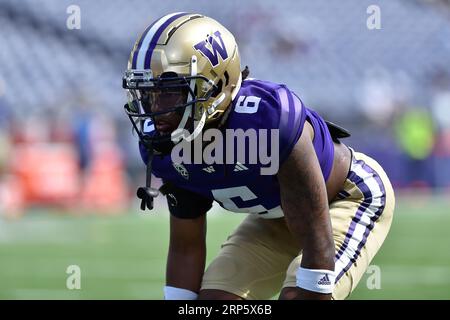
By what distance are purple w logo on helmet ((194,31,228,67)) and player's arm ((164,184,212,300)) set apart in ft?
1.98

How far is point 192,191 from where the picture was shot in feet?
12.0

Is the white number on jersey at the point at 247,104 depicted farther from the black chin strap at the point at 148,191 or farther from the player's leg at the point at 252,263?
the player's leg at the point at 252,263

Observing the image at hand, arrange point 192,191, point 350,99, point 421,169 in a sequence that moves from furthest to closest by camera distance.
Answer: point 350,99 < point 421,169 < point 192,191

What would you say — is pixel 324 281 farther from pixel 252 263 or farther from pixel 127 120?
pixel 127 120

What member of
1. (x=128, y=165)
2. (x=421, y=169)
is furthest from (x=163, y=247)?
(x=421, y=169)

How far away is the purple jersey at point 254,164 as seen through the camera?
10.6ft

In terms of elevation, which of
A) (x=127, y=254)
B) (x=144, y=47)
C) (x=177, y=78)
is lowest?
(x=127, y=254)

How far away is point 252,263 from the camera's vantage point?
3.74 m

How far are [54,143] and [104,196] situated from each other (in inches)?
48.1

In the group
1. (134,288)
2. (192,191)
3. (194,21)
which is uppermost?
(194,21)

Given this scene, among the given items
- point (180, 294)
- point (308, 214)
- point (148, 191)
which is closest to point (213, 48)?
point (148, 191)

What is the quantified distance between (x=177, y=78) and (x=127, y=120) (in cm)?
1172

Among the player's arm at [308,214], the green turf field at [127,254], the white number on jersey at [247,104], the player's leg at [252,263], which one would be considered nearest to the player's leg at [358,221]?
the player's arm at [308,214]
